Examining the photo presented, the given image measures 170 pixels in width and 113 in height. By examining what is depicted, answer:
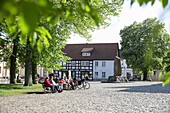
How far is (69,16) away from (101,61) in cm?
5581

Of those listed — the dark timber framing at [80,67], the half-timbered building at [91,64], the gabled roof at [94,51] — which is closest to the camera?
the dark timber framing at [80,67]

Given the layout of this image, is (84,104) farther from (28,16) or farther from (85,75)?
(85,75)

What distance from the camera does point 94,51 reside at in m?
59.7

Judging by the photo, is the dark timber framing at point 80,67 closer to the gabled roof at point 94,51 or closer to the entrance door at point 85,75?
the entrance door at point 85,75

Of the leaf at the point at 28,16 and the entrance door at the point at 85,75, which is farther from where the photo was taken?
the entrance door at the point at 85,75

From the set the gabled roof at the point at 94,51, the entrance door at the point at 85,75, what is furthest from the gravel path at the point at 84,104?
the gabled roof at the point at 94,51

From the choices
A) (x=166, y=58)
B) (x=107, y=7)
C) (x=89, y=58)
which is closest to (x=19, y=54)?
(x=107, y=7)

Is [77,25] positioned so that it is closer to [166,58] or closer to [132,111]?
[132,111]

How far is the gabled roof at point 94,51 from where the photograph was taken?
190 ft

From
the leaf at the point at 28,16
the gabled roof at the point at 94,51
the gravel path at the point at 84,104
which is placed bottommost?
the gravel path at the point at 84,104

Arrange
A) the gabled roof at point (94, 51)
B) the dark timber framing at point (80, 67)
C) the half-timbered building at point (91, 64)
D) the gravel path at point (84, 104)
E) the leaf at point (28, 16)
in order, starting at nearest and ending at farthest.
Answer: the leaf at point (28, 16)
the gravel path at point (84, 104)
the dark timber framing at point (80, 67)
the half-timbered building at point (91, 64)
the gabled roof at point (94, 51)

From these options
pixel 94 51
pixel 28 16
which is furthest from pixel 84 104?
pixel 94 51

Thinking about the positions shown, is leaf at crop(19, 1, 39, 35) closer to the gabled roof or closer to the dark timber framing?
the dark timber framing

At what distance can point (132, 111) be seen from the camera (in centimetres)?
767
